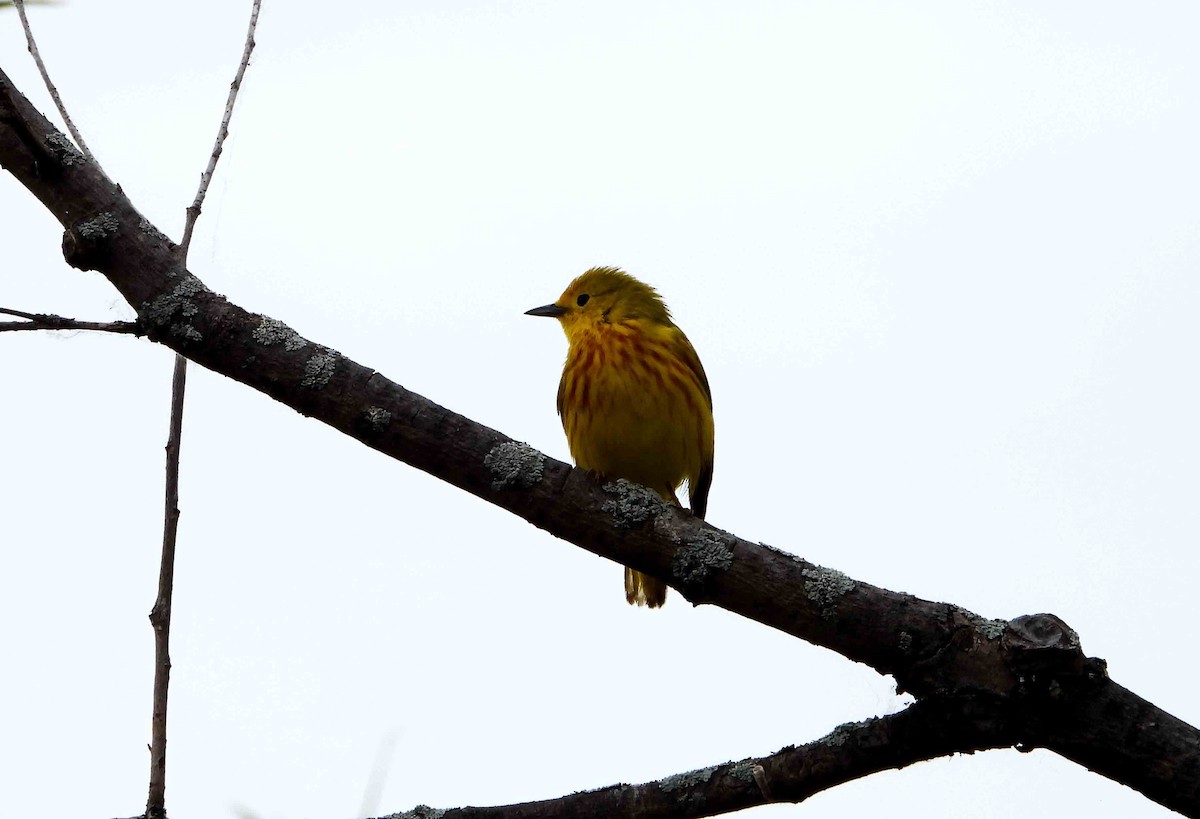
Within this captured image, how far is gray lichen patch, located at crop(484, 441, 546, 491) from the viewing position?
114 inches

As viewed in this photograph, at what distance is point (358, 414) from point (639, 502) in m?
0.65

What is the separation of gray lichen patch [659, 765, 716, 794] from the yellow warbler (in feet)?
5.70

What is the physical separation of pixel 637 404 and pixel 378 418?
5.94 feet

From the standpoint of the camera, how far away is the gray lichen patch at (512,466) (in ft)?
9.47

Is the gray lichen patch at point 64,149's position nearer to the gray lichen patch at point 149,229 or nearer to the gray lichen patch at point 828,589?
the gray lichen patch at point 149,229

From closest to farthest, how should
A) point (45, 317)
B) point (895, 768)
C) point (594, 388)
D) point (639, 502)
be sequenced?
point (45, 317) → point (895, 768) → point (639, 502) → point (594, 388)

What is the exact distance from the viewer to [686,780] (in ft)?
8.89

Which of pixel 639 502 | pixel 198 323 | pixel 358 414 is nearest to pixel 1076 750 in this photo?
pixel 639 502

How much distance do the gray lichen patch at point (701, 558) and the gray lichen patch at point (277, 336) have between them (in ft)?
3.11

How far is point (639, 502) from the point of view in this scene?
293 cm

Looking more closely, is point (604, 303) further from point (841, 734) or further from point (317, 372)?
point (841, 734)

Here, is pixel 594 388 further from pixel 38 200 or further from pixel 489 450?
pixel 38 200

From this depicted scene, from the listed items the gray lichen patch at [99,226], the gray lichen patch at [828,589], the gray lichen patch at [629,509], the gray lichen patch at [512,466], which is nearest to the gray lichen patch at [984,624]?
the gray lichen patch at [828,589]

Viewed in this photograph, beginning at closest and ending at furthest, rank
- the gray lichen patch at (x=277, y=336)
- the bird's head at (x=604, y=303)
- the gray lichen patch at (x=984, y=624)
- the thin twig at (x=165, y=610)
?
the thin twig at (x=165, y=610) < the gray lichen patch at (x=984, y=624) < the gray lichen patch at (x=277, y=336) < the bird's head at (x=604, y=303)
